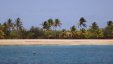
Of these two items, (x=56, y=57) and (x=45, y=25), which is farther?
(x=45, y=25)

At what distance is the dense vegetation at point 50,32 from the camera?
130 metres

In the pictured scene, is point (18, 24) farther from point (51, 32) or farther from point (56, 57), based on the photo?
point (56, 57)

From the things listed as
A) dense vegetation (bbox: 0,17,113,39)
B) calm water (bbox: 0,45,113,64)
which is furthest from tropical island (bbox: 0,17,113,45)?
calm water (bbox: 0,45,113,64)

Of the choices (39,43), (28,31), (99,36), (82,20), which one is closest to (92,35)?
(99,36)

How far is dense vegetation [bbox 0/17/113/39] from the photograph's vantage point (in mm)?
129625

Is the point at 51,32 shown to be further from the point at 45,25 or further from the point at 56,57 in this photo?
the point at 56,57

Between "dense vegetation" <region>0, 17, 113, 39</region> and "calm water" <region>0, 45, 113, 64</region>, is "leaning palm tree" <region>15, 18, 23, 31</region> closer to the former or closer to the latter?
"dense vegetation" <region>0, 17, 113, 39</region>

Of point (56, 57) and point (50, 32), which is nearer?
point (56, 57)

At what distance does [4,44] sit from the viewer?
10088 centimetres

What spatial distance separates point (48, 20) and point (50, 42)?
37772mm

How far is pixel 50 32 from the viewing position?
134000 millimetres

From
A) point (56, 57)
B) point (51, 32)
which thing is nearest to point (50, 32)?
point (51, 32)

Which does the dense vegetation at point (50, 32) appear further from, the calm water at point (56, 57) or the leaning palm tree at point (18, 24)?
the calm water at point (56, 57)

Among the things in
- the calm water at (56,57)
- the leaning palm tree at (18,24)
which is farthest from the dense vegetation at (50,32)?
the calm water at (56,57)
